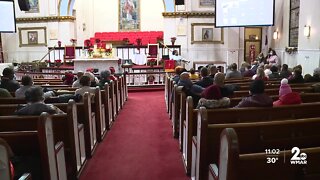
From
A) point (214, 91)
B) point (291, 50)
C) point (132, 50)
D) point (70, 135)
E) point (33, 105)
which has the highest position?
point (132, 50)

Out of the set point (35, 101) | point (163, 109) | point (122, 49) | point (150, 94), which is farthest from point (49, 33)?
point (35, 101)

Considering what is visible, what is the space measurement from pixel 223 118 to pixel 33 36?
13.5m

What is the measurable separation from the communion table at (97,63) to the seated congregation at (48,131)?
4.72 meters

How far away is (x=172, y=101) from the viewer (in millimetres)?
6320

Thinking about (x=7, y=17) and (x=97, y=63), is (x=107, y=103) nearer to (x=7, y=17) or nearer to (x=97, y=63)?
(x=97, y=63)

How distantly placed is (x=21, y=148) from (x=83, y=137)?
157cm

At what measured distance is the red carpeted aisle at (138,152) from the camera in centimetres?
386

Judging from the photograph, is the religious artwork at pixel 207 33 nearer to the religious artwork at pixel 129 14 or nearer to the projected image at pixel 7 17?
the religious artwork at pixel 129 14

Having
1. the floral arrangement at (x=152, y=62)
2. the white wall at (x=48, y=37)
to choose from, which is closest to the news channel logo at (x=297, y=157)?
the floral arrangement at (x=152, y=62)

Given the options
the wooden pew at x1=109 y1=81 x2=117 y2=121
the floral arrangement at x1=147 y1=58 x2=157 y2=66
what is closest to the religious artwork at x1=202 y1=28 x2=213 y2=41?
the floral arrangement at x1=147 y1=58 x2=157 y2=66

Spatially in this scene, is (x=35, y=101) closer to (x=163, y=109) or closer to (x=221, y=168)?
(x=221, y=168)

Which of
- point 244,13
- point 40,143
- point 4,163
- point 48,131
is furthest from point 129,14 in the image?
point 4,163

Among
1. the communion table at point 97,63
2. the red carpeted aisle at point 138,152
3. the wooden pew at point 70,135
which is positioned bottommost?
the red carpeted aisle at point 138,152

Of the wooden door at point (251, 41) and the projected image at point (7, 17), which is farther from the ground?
the projected image at point (7, 17)
